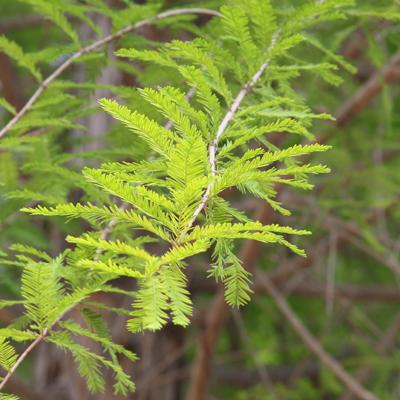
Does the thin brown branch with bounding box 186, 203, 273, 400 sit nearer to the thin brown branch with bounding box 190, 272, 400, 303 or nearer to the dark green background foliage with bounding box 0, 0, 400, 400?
the dark green background foliage with bounding box 0, 0, 400, 400

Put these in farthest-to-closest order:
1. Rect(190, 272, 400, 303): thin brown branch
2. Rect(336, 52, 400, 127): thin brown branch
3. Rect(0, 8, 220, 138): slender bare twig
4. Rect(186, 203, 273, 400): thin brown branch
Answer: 1. Rect(190, 272, 400, 303): thin brown branch
2. Rect(186, 203, 273, 400): thin brown branch
3. Rect(336, 52, 400, 127): thin brown branch
4. Rect(0, 8, 220, 138): slender bare twig

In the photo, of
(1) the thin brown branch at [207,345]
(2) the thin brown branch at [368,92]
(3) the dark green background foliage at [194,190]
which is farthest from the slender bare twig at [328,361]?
(2) the thin brown branch at [368,92]

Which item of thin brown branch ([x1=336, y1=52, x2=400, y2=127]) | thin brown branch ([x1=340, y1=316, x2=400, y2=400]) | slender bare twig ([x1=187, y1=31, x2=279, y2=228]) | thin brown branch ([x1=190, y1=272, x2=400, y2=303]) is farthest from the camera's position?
thin brown branch ([x1=190, y1=272, x2=400, y2=303])

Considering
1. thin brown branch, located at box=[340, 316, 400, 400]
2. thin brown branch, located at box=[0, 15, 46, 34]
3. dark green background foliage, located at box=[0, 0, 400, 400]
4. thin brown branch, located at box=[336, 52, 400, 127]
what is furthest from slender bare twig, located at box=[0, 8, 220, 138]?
thin brown branch, located at box=[340, 316, 400, 400]

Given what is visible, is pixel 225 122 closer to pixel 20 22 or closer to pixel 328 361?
pixel 328 361

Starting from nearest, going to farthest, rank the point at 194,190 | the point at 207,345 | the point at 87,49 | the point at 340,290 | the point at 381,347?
the point at 194,190 < the point at 87,49 < the point at 207,345 < the point at 381,347 < the point at 340,290

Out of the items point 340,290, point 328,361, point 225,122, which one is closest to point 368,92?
point 328,361

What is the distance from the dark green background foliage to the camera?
2.88ft

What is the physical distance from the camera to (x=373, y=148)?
2.88 meters

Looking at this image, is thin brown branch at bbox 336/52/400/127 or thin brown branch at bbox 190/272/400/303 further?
thin brown branch at bbox 190/272/400/303

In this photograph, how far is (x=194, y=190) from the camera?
0.82 m

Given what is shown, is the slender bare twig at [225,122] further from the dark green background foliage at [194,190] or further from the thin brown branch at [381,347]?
the thin brown branch at [381,347]

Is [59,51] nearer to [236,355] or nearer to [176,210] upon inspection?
[176,210]

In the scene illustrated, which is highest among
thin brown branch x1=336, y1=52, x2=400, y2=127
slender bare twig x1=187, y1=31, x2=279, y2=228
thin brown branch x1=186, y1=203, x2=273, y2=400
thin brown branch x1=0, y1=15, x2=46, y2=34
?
thin brown branch x1=0, y1=15, x2=46, y2=34
